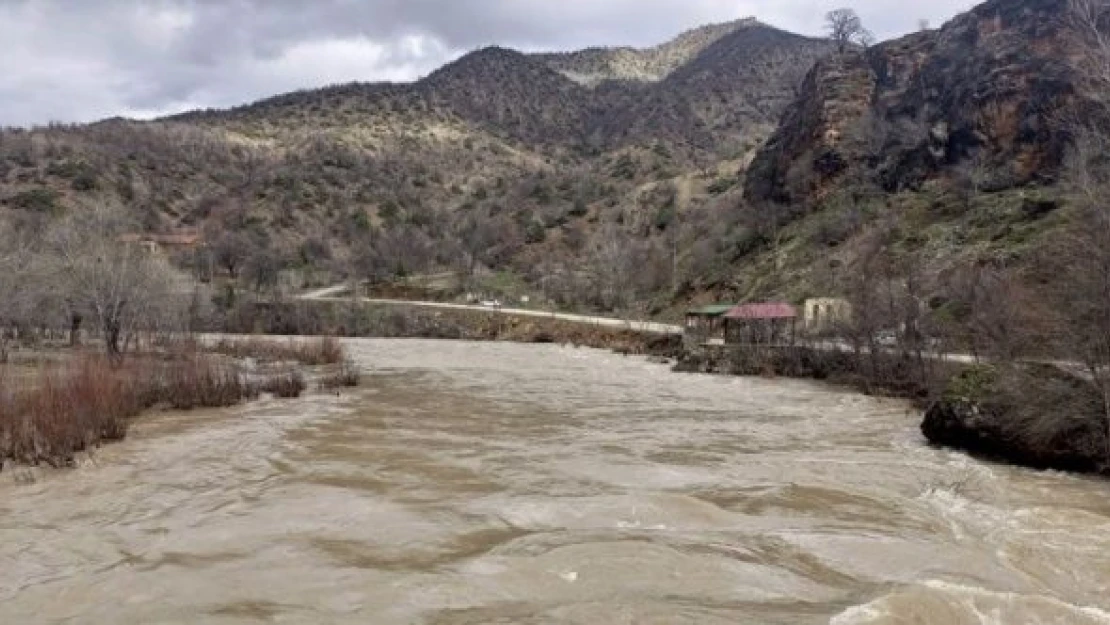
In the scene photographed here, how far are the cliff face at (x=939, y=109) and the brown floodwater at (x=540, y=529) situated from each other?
42.9 meters

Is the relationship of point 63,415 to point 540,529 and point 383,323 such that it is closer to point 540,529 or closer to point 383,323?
point 540,529

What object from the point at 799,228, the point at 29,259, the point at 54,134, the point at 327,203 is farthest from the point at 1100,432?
the point at 54,134

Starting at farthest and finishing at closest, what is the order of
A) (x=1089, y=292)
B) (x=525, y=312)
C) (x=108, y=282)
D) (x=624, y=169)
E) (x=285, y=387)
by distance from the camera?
(x=624, y=169), (x=525, y=312), (x=108, y=282), (x=285, y=387), (x=1089, y=292)

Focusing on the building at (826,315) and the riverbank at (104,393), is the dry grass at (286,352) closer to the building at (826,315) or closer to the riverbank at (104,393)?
the riverbank at (104,393)

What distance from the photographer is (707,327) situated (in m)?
49.8

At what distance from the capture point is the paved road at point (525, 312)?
54000mm

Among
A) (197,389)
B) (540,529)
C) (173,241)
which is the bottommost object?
(540,529)

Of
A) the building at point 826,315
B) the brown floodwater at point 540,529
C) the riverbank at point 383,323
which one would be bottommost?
the brown floodwater at point 540,529

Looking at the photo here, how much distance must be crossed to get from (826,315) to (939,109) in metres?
32.5

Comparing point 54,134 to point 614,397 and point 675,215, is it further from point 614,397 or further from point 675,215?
point 614,397

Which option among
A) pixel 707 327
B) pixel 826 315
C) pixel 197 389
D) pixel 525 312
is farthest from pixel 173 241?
pixel 197 389

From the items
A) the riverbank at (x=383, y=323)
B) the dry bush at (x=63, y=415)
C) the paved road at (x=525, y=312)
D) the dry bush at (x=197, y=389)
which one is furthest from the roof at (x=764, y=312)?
the dry bush at (x=63, y=415)

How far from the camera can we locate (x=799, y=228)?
64.4 m

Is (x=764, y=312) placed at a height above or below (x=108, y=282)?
below
